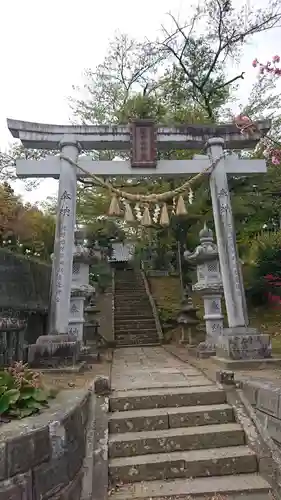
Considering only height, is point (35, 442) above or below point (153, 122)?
below

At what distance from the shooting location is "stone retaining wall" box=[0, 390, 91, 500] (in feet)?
9.36

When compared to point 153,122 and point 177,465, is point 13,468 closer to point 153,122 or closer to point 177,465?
point 177,465

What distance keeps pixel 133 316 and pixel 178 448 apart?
40.9ft

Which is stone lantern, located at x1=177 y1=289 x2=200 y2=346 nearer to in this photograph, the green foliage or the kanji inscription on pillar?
the green foliage

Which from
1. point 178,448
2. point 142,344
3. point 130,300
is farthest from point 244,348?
point 130,300

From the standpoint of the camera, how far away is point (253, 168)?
9.77 meters

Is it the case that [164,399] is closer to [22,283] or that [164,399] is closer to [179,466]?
[179,466]

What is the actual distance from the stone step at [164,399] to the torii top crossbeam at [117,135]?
635cm

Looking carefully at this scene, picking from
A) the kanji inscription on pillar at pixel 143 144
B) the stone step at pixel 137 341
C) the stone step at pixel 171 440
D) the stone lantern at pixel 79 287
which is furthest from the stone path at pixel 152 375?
the kanji inscription on pillar at pixel 143 144

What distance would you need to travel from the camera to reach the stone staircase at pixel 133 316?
14.9 meters

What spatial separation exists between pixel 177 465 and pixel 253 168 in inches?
298

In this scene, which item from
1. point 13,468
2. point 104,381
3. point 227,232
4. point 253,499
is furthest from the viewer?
point 227,232

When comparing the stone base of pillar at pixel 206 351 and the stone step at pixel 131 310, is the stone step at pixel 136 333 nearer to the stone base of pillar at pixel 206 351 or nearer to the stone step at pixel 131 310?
the stone step at pixel 131 310

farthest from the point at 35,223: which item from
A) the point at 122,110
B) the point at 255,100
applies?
the point at 255,100
